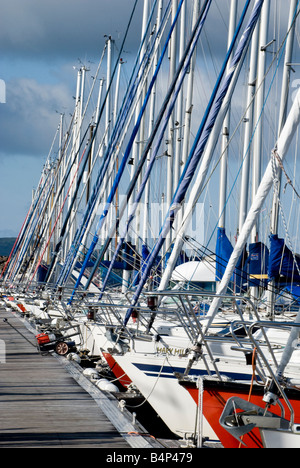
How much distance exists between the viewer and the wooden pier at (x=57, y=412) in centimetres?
909

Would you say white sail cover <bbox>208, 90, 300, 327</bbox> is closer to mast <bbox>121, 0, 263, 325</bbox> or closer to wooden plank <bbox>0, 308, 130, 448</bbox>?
wooden plank <bbox>0, 308, 130, 448</bbox>

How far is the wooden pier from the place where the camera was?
9.09 m

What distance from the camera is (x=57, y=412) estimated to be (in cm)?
1083

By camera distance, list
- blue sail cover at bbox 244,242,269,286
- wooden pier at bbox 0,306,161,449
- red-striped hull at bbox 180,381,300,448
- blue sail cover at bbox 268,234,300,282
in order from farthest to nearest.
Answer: blue sail cover at bbox 244,242,269,286, blue sail cover at bbox 268,234,300,282, red-striped hull at bbox 180,381,300,448, wooden pier at bbox 0,306,161,449

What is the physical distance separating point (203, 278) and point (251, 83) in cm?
555

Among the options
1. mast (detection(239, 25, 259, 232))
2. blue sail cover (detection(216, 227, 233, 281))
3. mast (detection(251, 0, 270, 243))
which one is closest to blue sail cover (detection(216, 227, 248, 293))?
blue sail cover (detection(216, 227, 233, 281))

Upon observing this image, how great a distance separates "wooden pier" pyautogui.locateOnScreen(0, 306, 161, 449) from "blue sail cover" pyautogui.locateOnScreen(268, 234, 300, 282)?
4.40 meters

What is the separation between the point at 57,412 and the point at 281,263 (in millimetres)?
5761

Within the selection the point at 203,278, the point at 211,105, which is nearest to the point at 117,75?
the point at 203,278

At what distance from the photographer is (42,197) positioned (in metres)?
44.8

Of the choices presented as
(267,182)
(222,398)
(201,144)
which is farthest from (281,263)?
(267,182)

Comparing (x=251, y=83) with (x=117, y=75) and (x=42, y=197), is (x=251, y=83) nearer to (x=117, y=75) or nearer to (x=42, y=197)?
(x=117, y=75)

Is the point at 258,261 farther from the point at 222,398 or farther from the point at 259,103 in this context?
the point at 222,398

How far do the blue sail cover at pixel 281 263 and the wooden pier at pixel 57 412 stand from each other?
4.40 meters
